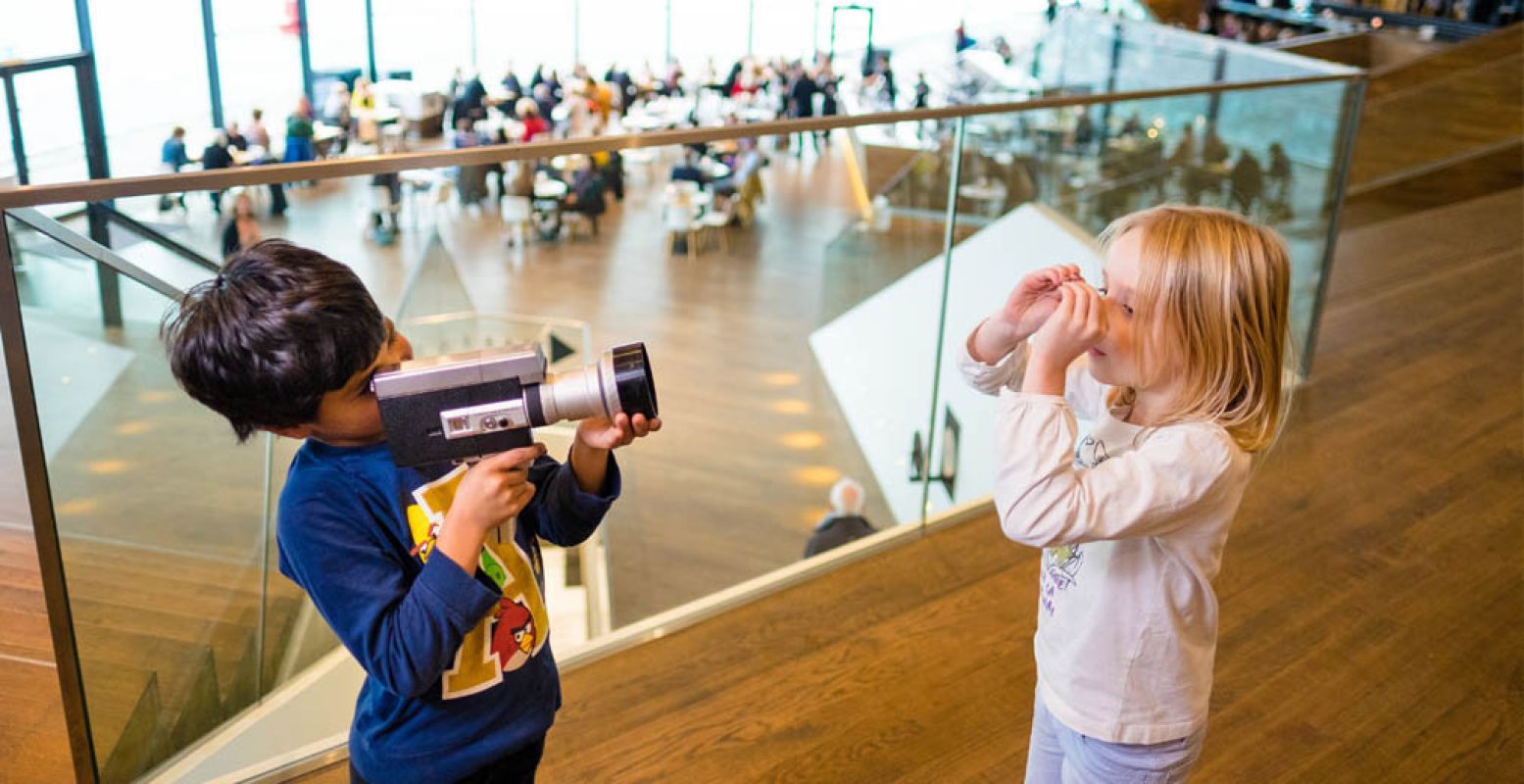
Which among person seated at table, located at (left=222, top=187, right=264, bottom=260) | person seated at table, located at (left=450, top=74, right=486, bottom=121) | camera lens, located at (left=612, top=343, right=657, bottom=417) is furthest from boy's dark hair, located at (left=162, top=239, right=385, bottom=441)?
person seated at table, located at (left=450, top=74, right=486, bottom=121)

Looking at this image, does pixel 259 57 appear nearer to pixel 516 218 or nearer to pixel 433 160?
pixel 516 218

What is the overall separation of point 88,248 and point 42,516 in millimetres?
390

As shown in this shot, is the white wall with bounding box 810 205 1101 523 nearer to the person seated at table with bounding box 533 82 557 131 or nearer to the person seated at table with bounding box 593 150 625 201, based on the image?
the person seated at table with bounding box 593 150 625 201

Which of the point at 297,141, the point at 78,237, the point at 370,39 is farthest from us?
the point at 370,39

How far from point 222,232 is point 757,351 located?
480cm

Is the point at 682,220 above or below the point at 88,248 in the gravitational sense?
below

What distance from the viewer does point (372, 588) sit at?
105 centimetres

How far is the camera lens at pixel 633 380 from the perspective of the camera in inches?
41.5

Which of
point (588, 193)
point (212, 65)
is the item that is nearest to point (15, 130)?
point (588, 193)

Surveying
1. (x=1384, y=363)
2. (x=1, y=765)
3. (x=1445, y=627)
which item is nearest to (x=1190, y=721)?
(x=1445, y=627)

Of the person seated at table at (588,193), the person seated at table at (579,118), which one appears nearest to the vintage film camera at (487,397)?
the person seated at table at (588,193)

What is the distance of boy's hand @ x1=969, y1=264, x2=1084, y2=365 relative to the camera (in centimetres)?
122

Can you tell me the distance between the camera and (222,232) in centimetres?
258

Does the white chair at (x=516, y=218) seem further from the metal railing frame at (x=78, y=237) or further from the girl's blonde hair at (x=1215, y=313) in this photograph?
the girl's blonde hair at (x=1215, y=313)
